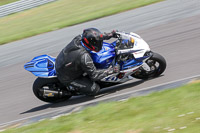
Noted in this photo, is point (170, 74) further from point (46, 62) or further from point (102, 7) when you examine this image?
point (102, 7)

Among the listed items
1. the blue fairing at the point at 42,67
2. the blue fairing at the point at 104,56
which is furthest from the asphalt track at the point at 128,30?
the blue fairing at the point at 42,67

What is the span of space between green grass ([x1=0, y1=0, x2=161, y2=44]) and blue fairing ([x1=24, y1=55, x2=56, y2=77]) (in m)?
7.44

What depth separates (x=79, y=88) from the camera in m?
7.16

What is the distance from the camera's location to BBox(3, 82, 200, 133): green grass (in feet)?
15.8

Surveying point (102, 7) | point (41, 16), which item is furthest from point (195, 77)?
point (41, 16)

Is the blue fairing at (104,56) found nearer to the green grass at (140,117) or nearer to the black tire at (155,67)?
the black tire at (155,67)

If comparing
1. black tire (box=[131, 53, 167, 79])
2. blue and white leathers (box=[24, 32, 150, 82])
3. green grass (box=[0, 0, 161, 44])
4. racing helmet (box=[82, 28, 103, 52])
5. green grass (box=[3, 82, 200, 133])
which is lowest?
green grass (box=[3, 82, 200, 133])

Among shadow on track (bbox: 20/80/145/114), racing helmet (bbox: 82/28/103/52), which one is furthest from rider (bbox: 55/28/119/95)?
shadow on track (bbox: 20/80/145/114)

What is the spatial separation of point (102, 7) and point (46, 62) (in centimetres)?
984

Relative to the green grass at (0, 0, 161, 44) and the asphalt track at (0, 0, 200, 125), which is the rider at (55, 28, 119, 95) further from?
the green grass at (0, 0, 161, 44)

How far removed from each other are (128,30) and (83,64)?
5.28 metres

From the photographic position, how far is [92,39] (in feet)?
21.9

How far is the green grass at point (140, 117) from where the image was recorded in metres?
4.83

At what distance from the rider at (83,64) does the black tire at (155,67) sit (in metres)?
0.68
